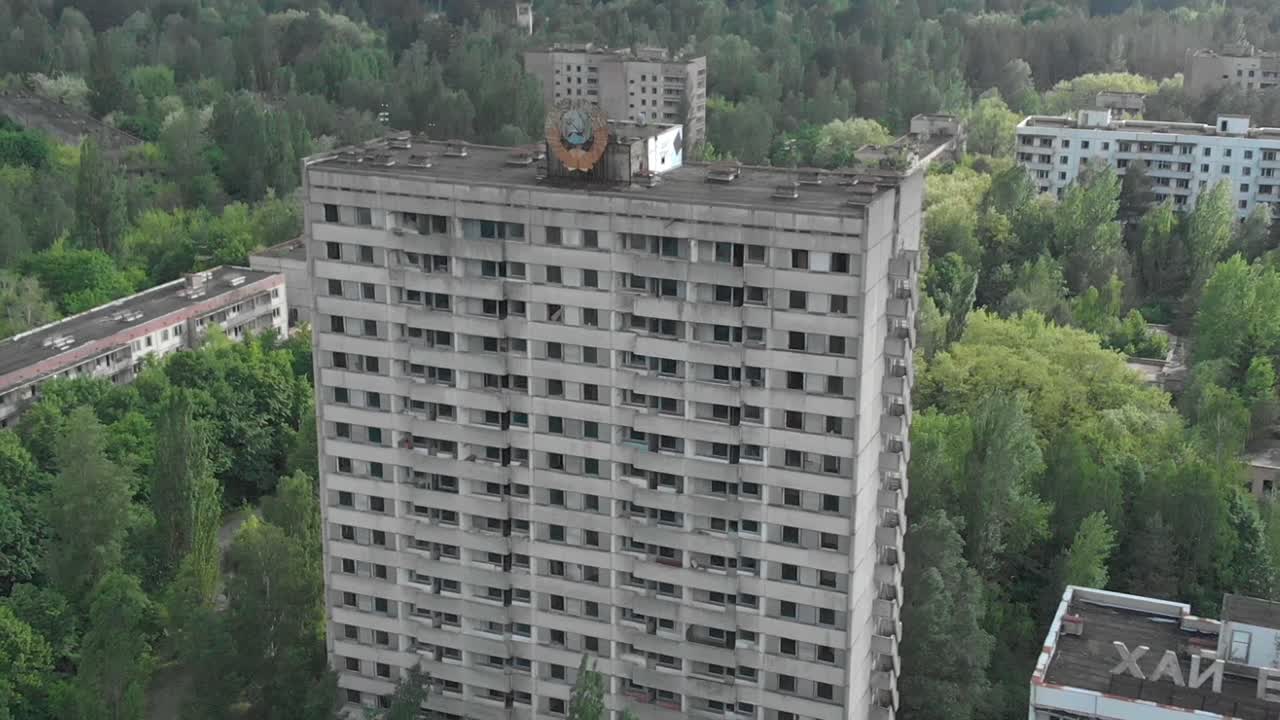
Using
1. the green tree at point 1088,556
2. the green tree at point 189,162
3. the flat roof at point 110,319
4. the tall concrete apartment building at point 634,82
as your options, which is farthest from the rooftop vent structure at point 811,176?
the tall concrete apartment building at point 634,82

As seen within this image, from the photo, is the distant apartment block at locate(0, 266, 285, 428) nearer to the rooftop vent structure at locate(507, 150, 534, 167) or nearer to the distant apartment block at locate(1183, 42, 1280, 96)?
the rooftop vent structure at locate(507, 150, 534, 167)

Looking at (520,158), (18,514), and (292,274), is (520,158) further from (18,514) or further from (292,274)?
(292,274)

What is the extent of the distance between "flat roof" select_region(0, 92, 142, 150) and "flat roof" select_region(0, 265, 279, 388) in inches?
2175

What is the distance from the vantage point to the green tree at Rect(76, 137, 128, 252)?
351ft

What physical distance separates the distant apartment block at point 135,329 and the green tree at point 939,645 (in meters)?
46.4

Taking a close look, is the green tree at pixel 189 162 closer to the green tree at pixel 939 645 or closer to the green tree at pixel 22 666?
the green tree at pixel 22 666

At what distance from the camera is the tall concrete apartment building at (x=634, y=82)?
485ft

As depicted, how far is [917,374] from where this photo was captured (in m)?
78.9

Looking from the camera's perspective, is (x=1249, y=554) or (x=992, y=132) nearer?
(x=1249, y=554)

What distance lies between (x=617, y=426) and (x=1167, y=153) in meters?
85.4

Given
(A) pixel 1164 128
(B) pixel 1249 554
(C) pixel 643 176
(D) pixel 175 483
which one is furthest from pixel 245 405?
(A) pixel 1164 128

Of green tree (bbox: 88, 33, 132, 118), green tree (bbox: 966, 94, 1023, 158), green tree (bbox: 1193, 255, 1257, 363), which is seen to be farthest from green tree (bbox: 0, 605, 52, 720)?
green tree (bbox: 88, 33, 132, 118)

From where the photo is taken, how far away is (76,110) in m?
154

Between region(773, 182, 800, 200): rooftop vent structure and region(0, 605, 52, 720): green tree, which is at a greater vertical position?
region(773, 182, 800, 200): rooftop vent structure
